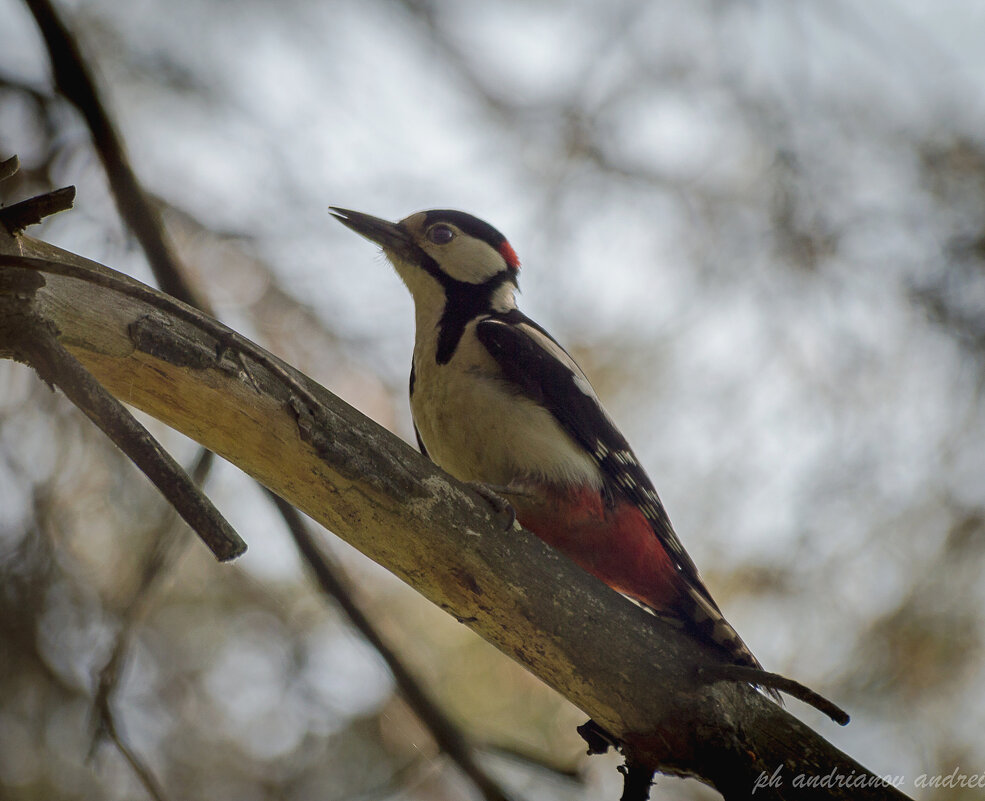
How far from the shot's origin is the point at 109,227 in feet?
11.5

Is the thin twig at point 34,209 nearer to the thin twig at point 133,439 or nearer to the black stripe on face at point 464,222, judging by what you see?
the thin twig at point 133,439

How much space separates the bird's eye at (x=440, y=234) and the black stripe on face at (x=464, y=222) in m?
0.04

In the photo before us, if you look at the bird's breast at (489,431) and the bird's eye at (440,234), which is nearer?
the bird's breast at (489,431)

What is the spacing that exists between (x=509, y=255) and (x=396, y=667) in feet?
6.66

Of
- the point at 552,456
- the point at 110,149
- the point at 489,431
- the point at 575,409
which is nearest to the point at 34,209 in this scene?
the point at 110,149

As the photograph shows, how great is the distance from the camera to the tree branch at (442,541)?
6.10 feet

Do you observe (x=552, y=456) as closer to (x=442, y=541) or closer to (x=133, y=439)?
(x=442, y=541)

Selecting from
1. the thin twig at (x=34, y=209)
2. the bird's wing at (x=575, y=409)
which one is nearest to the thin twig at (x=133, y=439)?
the thin twig at (x=34, y=209)

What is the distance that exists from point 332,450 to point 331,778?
2.42 metres

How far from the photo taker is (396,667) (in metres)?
2.84

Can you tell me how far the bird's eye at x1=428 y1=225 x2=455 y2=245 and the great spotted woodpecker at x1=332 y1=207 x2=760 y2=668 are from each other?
0.62m

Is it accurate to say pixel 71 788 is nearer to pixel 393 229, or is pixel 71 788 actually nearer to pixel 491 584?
pixel 491 584

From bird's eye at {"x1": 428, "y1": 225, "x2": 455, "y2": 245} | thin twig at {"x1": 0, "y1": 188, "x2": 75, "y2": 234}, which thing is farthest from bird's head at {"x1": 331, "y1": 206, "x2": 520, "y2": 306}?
thin twig at {"x1": 0, "y1": 188, "x2": 75, "y2": 234}

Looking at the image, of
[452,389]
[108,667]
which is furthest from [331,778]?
[452,389]
